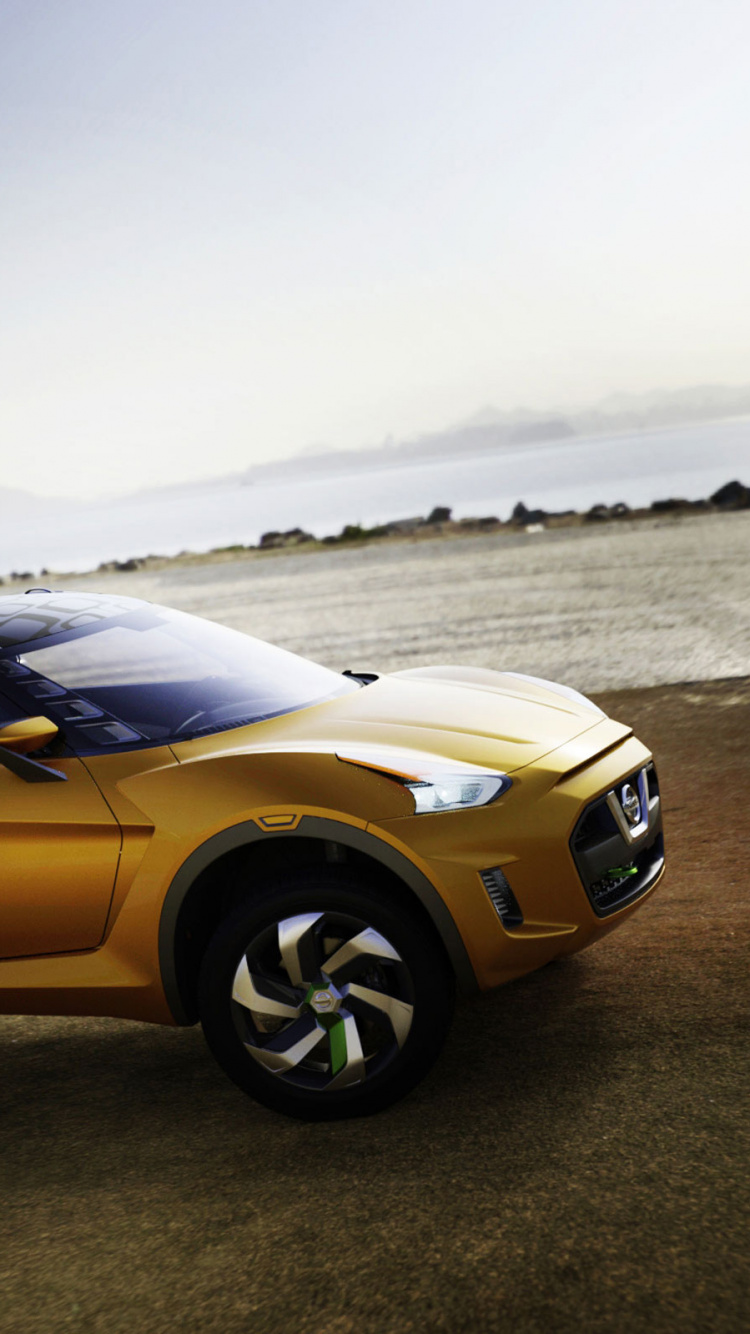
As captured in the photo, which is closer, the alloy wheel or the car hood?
the alloy wheel

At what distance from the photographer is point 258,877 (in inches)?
125

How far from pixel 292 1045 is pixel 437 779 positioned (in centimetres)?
86

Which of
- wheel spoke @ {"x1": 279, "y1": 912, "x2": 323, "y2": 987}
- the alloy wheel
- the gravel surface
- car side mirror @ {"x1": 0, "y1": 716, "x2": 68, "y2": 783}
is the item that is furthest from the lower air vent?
the gravel surface

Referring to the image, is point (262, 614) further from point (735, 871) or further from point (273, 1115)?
point (273, 1115)

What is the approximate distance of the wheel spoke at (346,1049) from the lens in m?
3.10

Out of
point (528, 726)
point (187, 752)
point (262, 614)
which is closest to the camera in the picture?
point (187, 752)

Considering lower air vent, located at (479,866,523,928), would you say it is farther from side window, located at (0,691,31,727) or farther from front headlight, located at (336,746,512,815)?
side window, located at (0,691,31,727)

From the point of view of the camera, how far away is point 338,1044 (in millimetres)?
3111

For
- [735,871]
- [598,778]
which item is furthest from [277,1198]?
[735,871]

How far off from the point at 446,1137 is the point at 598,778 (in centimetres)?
112

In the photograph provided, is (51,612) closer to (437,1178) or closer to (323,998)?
(323,998)

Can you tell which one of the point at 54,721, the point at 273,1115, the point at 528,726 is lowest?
the point at 273,1115

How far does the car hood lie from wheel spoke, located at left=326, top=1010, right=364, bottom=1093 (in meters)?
0.75

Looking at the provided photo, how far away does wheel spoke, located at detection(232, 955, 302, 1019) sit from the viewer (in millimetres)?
3113
